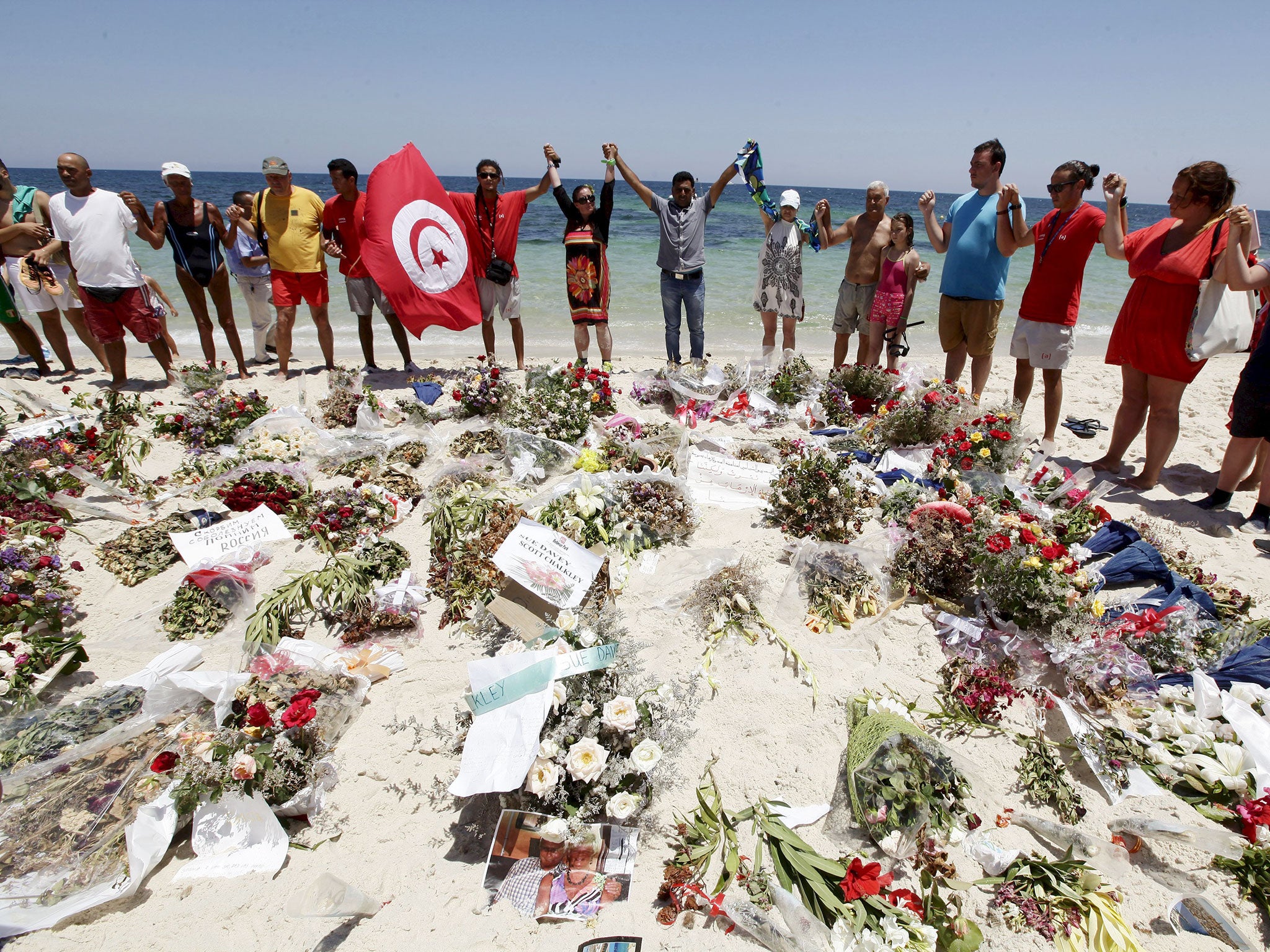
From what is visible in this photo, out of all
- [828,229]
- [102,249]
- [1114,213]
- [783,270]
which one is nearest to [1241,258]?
[1114,213]

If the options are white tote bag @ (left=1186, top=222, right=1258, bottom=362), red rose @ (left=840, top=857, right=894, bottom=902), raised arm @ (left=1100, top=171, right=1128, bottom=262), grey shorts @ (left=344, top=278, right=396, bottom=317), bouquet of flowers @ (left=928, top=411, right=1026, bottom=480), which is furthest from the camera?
grey shorts @ (left=344, top=278, right=396, bottom=317)

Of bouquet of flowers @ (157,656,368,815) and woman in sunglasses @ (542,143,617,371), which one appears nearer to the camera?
bouquet of flowers @ (157,656,368,815)

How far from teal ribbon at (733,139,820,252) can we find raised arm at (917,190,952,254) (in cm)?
102

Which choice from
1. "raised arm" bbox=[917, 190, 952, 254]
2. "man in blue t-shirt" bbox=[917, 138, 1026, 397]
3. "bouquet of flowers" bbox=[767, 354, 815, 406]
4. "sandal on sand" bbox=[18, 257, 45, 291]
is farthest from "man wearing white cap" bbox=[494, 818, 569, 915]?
"sandal on sand" bbox=[18, 257, 45, 291]

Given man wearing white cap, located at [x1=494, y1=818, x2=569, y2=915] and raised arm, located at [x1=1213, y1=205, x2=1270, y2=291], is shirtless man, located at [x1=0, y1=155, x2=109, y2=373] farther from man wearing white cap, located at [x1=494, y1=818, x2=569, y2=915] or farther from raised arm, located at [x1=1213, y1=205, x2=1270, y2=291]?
raised arm, located at [x1=1213, y1=205, x2=1270, y2=291]

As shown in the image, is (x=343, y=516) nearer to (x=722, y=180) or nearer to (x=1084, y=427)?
(x=722, y=180)

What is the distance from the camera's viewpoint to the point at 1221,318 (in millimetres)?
4172

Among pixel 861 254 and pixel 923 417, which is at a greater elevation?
pixel 861 254

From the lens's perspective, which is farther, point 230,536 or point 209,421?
point 209,421

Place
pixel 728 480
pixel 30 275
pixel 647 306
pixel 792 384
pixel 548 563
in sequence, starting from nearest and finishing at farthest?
pixel 548 563
pixel 728 480
pixel 792 384
pixel 30 275
pixel 647 306

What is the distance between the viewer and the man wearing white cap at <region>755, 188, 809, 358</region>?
658 centimetres

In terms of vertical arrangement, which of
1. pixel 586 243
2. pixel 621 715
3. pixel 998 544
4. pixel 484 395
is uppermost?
pixel 586 243

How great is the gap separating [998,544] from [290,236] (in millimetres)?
7101

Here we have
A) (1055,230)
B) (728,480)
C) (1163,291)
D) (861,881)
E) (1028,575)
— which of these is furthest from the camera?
(1055,230)
